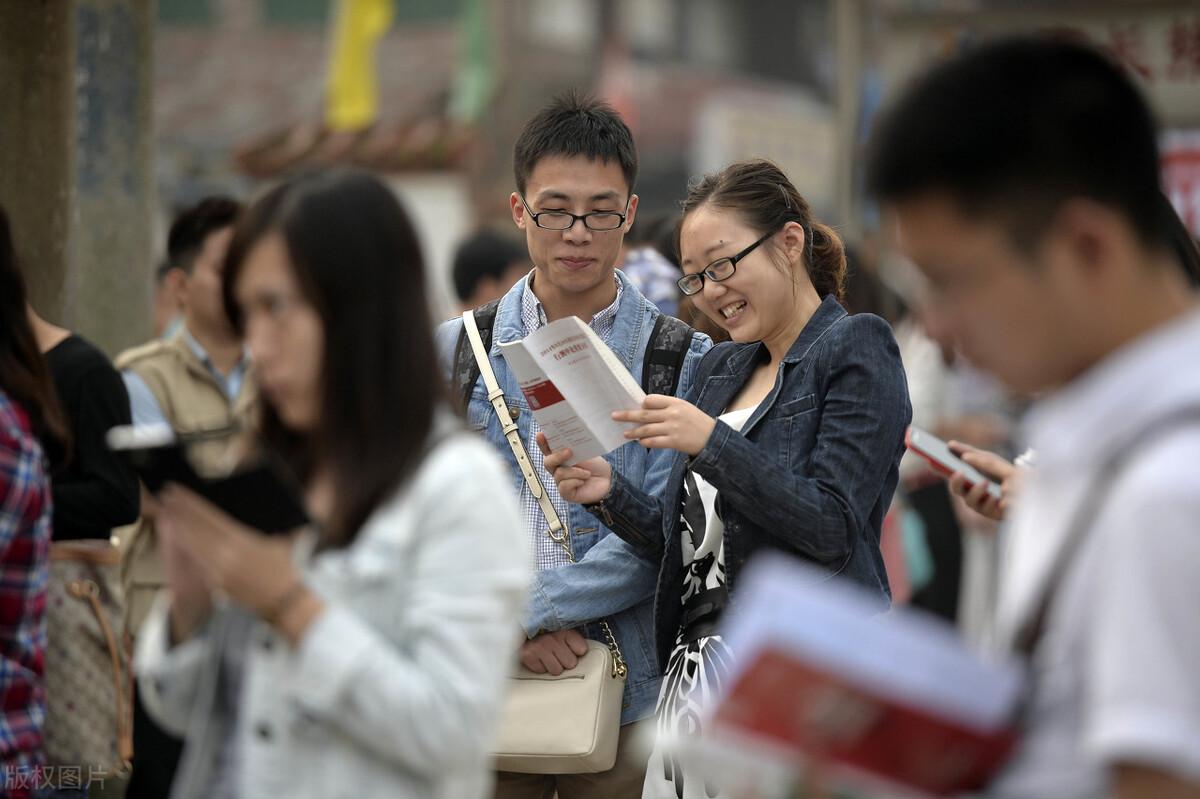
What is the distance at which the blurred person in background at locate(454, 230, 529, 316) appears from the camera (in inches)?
287

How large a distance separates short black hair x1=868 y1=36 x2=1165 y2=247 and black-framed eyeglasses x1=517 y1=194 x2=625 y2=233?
2257mm

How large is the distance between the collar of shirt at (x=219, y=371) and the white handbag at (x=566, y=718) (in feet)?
6.20

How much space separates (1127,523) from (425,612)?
0.98 metres

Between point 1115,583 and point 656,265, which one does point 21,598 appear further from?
point 656,265

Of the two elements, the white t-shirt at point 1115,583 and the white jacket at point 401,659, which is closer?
the white t-shirt at point 1115,583

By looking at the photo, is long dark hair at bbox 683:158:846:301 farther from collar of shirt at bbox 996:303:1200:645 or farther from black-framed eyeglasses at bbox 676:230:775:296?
collar of shirt at bbox 996:303:1200:645

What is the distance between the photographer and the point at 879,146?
1.92m

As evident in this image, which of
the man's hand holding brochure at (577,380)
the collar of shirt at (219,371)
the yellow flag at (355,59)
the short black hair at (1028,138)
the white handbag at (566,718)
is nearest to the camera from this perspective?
the short black hair at (1028,138)

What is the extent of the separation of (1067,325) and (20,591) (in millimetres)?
2054

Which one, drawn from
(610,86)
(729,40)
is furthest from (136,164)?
(729,40)

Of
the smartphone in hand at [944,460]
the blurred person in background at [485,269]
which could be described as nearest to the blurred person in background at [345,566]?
the smartphone in hand at [944,460]

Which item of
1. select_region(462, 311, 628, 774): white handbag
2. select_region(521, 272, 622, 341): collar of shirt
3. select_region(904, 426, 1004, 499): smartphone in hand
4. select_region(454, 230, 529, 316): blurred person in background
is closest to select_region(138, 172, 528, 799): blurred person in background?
select_region(904, 426, 1004, 499): smartphone in hand

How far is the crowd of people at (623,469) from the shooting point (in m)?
1.75

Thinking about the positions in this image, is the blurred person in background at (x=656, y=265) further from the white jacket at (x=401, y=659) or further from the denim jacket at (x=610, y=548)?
the white jacket at (x=401, y=659)
